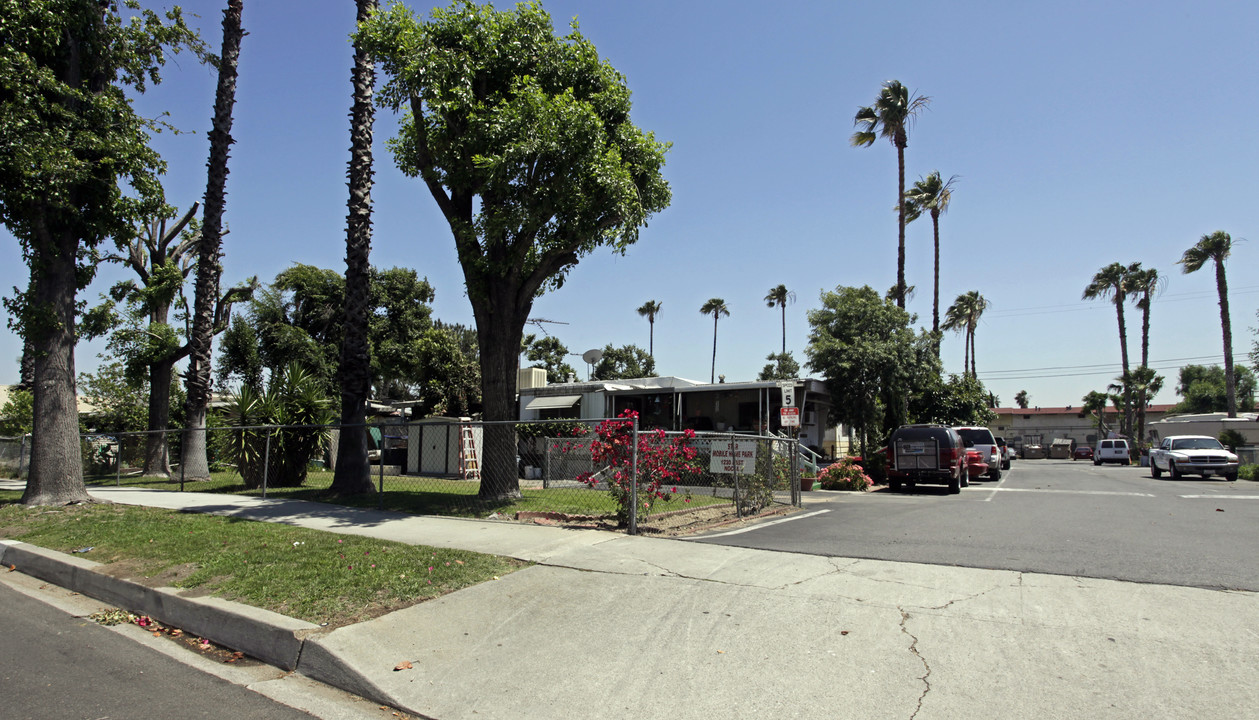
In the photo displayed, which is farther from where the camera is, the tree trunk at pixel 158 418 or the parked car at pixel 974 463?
the parked car at pixel 974 463

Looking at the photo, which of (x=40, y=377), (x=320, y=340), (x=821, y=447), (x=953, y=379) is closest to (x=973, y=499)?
(x=821, y=447)

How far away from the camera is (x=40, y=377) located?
12.2m

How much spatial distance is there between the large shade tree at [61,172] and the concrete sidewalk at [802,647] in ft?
34.1

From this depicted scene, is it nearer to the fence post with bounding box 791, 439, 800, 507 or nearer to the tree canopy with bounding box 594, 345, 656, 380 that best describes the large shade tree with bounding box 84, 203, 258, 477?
the fence post with bounding box 791, 439, 800, 507

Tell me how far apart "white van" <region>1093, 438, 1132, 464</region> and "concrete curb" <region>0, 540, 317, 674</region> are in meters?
49.7

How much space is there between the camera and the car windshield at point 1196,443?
24.3m

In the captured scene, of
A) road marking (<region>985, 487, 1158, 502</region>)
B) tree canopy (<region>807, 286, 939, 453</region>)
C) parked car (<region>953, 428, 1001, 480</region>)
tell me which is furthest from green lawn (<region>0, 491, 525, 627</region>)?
parked car (<region>953, 428, 1001, 480</region>)

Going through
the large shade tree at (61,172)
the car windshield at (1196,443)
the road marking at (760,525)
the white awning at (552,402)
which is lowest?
the road marking at (760,525)

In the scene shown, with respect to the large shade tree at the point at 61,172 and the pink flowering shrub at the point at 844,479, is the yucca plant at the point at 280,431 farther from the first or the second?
the pink flowering shrub at the point at 844,479

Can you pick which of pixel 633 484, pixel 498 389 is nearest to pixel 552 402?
pixel 498 389

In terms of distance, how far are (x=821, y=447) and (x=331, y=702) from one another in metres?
26.5

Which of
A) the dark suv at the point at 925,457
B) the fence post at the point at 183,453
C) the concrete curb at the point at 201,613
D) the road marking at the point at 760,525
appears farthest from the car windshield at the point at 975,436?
the concrete curb at the point at 201,613

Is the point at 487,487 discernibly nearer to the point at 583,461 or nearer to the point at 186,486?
the point at 583,461

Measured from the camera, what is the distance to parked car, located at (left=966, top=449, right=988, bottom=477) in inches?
882
